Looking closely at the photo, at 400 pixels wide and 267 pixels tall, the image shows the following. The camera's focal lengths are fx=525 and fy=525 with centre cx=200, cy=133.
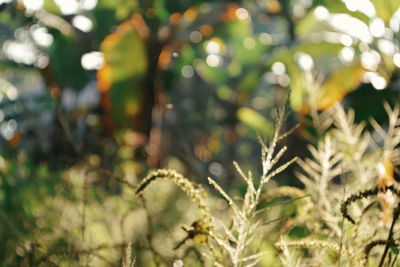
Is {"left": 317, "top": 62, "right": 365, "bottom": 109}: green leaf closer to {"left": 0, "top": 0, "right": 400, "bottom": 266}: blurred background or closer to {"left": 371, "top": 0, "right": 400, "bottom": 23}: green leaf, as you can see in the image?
{"left": 0, "top": 0, "right": 400, "bottom": 266}: blurred background

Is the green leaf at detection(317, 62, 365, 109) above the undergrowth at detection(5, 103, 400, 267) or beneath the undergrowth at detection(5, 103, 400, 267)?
beneath

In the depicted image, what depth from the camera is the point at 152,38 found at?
2385 mm

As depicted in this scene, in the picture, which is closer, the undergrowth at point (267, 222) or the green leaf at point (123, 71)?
the undergrowth at point (267, 222)

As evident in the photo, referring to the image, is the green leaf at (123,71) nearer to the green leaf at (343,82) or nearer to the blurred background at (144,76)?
the blurred background at (144,76)

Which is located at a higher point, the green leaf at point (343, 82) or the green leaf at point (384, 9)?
the green leaf at point (384, 9)

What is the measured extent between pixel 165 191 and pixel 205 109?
294 cm

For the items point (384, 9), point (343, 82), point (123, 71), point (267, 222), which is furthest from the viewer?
point (123, 71)

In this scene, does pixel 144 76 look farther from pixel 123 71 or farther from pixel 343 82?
pixel 343 82

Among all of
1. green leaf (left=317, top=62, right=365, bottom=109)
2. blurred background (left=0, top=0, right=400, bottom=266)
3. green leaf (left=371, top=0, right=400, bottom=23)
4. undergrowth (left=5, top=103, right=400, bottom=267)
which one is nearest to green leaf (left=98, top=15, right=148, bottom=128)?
blurred background (left=0, top=0, right=400, bottom=266)

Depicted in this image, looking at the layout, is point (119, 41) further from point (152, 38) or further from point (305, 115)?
point (305, 115)

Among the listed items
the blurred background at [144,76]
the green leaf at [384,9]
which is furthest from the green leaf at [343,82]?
the green leaf at [384,9]

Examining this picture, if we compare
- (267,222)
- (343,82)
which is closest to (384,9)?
(343,82)

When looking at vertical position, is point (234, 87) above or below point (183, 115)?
above

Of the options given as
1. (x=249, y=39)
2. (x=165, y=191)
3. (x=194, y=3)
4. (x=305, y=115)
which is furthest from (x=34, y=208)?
(x=249, y=39)
